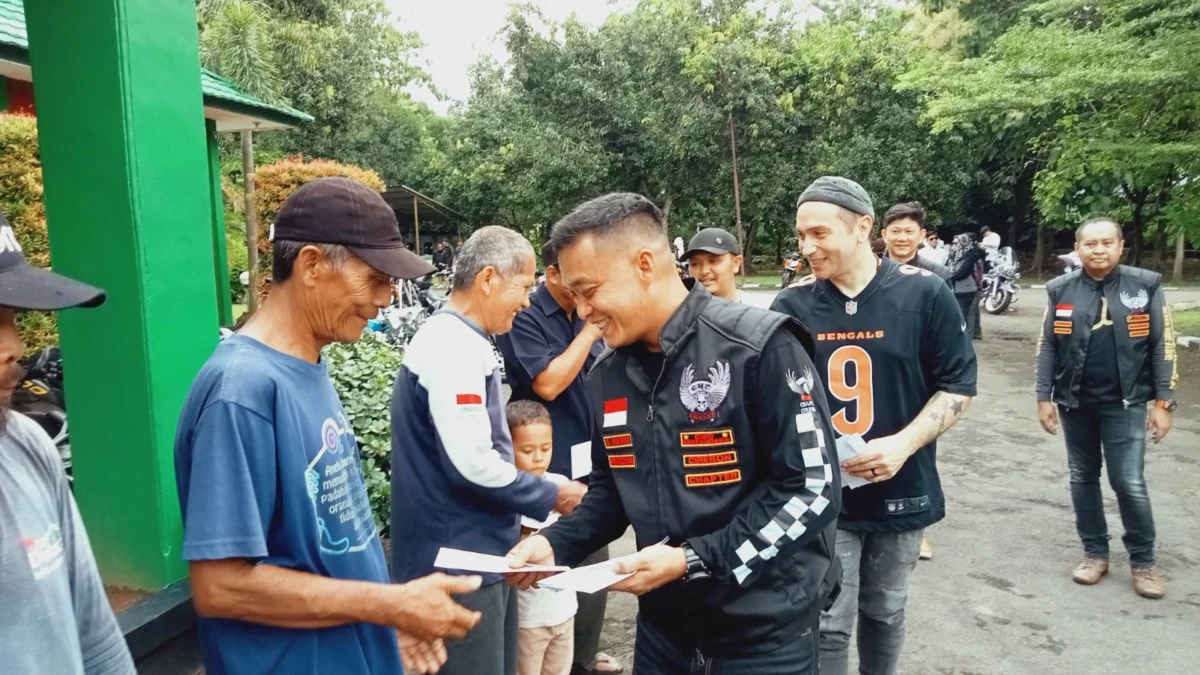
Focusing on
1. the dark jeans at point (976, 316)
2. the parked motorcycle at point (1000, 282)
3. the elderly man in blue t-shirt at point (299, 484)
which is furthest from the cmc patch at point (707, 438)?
the parked motorcycle at point (1000, 282)

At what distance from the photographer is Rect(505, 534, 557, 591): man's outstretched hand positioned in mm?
2182

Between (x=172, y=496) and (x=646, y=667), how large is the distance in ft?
5.75

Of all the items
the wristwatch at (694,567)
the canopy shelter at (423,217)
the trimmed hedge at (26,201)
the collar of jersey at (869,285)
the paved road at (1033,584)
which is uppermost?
the canopy shelter at (423,217)

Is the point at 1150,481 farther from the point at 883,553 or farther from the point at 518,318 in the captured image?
the point at 518,318

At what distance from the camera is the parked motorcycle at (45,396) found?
198 inches

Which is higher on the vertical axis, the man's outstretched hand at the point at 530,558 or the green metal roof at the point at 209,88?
the green metal roof at the point at 209,88

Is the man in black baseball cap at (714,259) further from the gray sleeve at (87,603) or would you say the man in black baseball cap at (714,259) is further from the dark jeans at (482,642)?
the gray sleeve at (87,603)

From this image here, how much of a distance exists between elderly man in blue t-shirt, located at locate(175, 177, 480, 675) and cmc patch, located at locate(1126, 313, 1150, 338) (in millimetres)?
4214

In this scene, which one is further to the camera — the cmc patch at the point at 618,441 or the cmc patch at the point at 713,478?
the cmc patch at the point at 618,441

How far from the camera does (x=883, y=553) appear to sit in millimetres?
3178

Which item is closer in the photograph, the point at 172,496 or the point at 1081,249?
the point at 172,496

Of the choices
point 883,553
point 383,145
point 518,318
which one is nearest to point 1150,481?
point 883,553

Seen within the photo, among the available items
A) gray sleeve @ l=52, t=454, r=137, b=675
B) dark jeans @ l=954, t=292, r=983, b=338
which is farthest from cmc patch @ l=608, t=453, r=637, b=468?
dark jeans @ l=954, t=292, r=983, b=338

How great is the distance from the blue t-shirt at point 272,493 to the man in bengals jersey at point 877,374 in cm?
185
